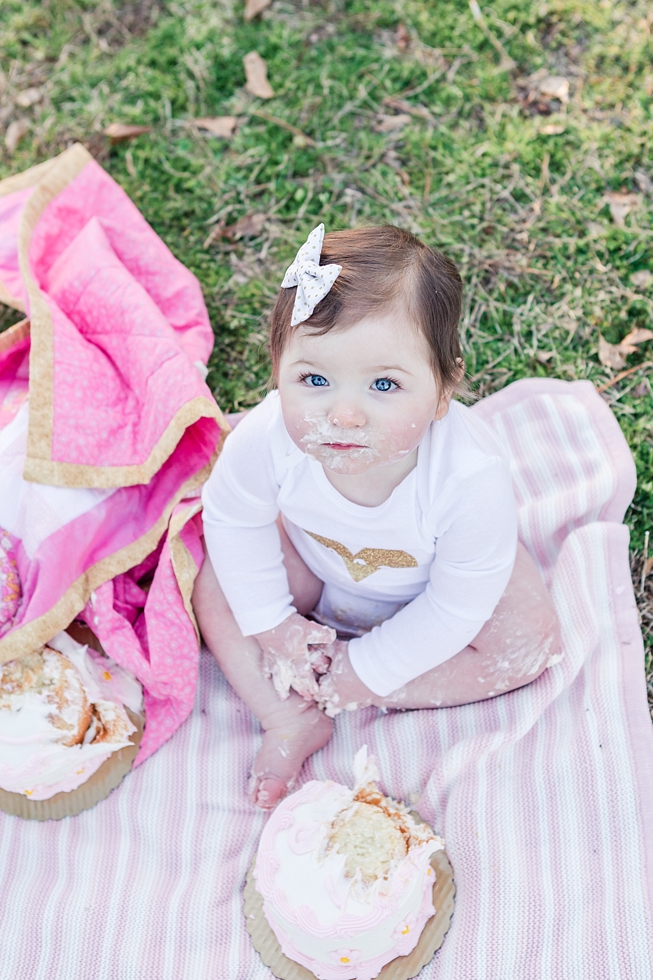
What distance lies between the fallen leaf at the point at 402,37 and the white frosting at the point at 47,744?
2.14m

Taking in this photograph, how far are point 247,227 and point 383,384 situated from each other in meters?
1.49

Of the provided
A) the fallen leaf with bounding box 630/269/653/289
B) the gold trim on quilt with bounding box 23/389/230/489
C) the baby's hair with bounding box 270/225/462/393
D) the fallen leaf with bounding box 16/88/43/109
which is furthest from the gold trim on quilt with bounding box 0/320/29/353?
the fallen leaf with bounding box 630/269/653/289

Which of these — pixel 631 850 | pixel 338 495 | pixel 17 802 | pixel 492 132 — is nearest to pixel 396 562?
pixel 338 495

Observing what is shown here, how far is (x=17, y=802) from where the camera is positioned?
6.41 feet

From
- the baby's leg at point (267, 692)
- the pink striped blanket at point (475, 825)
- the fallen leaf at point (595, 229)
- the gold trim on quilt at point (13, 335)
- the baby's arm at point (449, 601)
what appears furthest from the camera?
the fallen leaf at point (595, 229)

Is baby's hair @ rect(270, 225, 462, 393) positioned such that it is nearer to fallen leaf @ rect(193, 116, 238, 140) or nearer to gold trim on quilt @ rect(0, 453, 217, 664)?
gold trim on quilt @ rect(0, 453, 217, 664)

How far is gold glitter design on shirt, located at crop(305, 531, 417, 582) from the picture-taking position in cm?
175

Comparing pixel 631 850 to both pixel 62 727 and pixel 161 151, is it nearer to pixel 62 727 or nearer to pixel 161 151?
pixel 62 727

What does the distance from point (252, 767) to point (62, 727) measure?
16.9 inches

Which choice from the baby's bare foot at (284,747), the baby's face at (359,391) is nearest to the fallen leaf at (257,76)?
the baby's face at (359,391)

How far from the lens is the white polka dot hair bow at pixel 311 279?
129 cm

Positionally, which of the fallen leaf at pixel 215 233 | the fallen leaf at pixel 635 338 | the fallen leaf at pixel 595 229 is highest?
the fallen leaf at pixel 595 229

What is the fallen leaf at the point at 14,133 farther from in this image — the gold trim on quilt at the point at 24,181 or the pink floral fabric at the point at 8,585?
the pink floral fabric at the point at 8,585

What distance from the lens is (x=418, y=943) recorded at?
1734 mm
